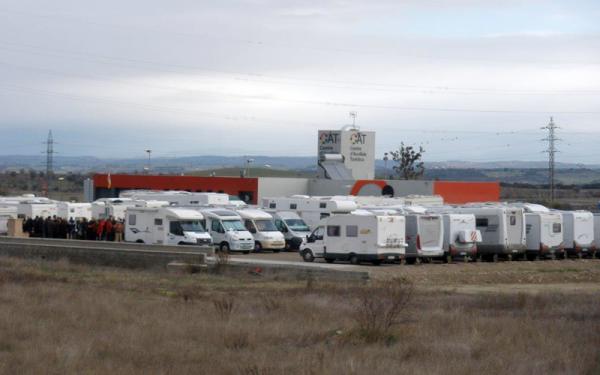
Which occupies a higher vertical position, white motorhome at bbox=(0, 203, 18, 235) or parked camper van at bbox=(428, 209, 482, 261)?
white motorhome at bbox=(0, 203, 18, 235)

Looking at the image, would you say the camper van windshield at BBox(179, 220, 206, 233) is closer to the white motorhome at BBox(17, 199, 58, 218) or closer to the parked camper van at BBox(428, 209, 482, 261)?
the parked camper van at BBox(428, 209, 482, 261)

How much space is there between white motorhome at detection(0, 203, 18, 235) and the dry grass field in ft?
89.0

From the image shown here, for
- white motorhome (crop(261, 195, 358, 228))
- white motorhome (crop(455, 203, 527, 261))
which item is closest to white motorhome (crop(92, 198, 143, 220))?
white motorhome (crop(261, 195, 358, 228))

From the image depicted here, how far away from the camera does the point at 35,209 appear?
5422 cm

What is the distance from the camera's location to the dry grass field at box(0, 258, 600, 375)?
14531 millimetres

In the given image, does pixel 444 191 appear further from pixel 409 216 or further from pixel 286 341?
pixel 286 341

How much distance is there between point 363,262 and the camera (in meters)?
37.6

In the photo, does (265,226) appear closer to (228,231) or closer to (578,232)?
(228,231)

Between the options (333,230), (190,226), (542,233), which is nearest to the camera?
(333,230)

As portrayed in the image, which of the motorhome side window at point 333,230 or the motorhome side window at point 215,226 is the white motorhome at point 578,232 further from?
the motorhome side window at point 215,226

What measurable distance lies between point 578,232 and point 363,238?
1348cm

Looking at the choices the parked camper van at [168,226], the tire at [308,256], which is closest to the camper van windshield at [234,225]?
the parked camper van at [168,226]

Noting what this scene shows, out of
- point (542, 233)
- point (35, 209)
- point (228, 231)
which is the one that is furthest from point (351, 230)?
point (35, 209)

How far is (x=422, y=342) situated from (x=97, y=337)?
5581mm
